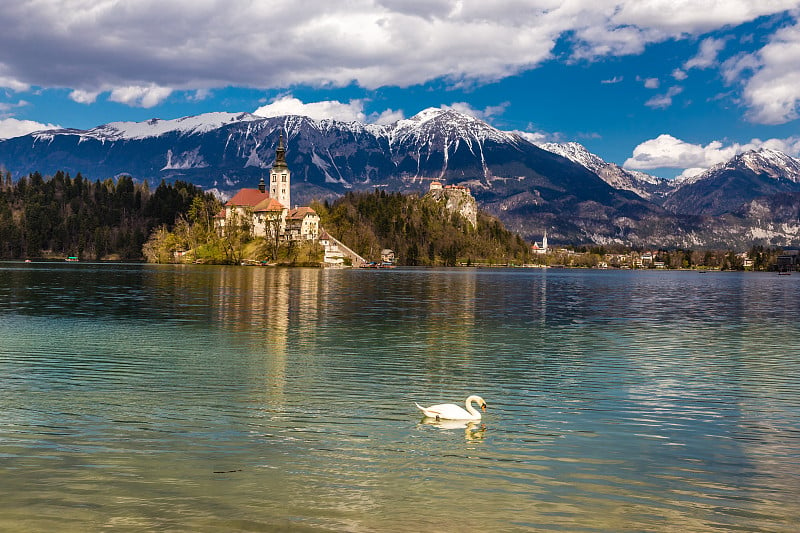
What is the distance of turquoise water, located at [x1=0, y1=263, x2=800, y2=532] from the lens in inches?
607

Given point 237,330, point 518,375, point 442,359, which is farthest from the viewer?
point 237,330

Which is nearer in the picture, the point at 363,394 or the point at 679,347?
the point at 363,394

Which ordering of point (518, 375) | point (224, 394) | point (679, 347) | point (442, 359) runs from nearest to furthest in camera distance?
point (224, 394) < point (518, 375) < point (442, 359) < point (679, 347)

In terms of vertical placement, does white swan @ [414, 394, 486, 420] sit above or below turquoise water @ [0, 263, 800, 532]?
above

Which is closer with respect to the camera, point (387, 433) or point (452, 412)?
point (387, 433)

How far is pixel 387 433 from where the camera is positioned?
22.5 meters

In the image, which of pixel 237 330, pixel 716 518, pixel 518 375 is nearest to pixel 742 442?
pixel 716 518

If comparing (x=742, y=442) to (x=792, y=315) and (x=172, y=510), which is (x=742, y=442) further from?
(x=792, y=315)

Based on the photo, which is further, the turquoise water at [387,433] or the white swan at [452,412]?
the white swan at [452,412]

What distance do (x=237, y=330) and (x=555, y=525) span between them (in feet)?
138

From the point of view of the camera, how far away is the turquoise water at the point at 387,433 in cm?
1543

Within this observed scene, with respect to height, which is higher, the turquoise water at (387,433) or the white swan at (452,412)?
the white swan at (452,412)

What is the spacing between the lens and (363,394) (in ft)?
96.3

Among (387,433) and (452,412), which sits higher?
(452,412)
